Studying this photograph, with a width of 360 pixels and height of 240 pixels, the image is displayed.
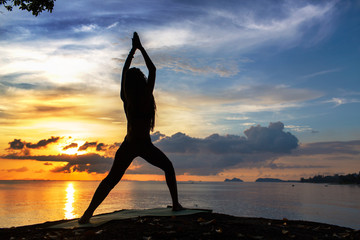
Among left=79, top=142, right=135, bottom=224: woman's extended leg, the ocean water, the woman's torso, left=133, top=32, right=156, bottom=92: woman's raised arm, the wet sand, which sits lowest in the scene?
the ocean water

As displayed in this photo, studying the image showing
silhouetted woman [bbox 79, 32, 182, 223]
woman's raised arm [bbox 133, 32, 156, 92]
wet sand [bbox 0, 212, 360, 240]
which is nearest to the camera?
wet sand [bbox 0, 212, 360, 240]

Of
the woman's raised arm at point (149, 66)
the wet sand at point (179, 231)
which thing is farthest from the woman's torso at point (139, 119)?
the wet sand at point (179, 231)

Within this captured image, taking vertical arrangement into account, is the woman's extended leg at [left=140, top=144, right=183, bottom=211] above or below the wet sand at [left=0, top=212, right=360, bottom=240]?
above

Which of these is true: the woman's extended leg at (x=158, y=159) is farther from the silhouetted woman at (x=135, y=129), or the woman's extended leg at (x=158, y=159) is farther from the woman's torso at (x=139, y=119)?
the woman's torso at (x=139, y=119)

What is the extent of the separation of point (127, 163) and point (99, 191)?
940 millimetres

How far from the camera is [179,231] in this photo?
592 cm

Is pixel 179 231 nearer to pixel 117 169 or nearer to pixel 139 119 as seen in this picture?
pixel 117 169

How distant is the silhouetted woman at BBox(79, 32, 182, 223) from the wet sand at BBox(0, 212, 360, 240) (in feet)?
2.94

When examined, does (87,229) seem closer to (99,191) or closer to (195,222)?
(99,191)

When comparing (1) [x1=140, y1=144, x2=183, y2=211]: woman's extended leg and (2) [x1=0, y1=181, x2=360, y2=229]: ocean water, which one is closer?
(1) [x1=140, y1=144, x2=183, y2=211]: woman's extended leg

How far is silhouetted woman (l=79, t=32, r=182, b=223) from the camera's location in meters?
7.50

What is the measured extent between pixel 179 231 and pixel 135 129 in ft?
9.22

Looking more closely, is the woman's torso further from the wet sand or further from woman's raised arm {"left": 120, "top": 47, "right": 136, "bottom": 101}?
the wet sand

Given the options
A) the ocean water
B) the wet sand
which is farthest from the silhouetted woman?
the ocean water
